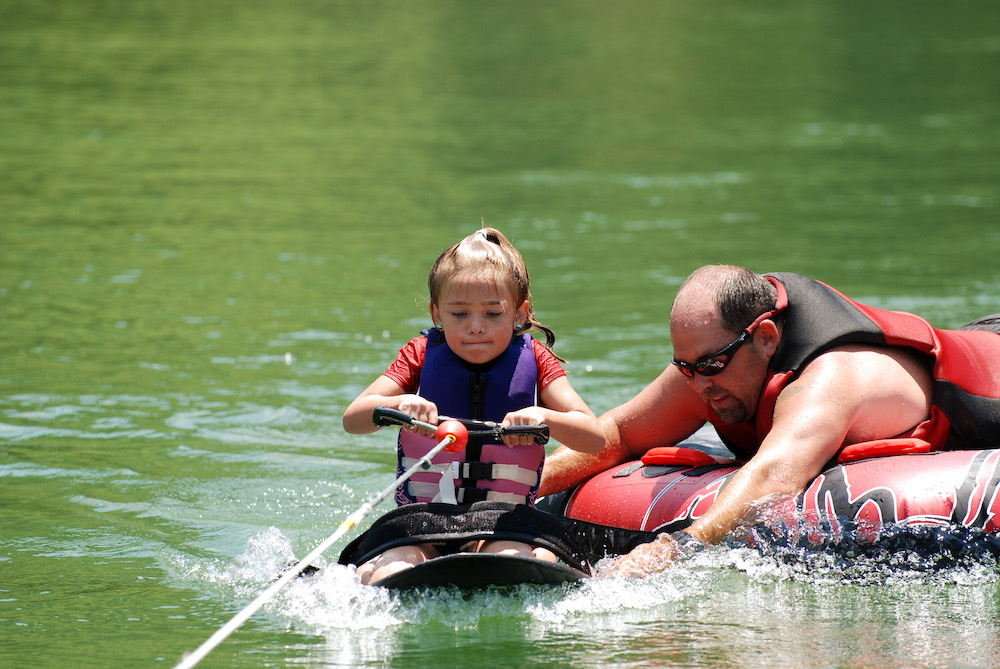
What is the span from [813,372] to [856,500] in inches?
21.3

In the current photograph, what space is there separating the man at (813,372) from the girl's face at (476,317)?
32.8 inches

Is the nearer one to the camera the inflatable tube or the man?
the inflatable tube

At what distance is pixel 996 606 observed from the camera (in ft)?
15.8

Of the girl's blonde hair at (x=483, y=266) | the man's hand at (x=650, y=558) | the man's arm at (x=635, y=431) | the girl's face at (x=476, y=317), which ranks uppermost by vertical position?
the girl's blonde hair at (x=483, y=266)

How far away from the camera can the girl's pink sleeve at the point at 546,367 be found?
202 inches

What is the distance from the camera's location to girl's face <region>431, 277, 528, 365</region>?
490 centimetres

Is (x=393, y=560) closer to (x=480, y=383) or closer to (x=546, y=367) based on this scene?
(x=480, y=383)

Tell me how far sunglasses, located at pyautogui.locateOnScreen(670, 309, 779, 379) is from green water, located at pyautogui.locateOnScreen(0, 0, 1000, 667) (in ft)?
2.61

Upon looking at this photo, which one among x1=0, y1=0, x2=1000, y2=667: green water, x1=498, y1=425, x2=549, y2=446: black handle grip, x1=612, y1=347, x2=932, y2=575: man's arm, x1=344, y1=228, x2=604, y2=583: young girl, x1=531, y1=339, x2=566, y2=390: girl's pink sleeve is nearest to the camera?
x1=498, y1=425, x2=549, y2=446: black handle grip

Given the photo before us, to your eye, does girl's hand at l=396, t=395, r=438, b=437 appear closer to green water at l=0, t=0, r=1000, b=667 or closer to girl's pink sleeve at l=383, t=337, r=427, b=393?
girl's pink sleeve at l=383, t=337, r=427, b=393

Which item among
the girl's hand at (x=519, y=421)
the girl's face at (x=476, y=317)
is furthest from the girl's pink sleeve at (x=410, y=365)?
the girl's hand at (x=519, y=421)

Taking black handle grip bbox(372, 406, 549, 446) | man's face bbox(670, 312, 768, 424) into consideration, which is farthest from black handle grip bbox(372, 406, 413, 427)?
man's face bbox(670, 312, 768, 424)

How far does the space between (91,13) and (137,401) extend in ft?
83.6

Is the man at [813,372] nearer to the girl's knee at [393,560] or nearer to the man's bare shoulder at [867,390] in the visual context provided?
the man's bare shoulder at [867,390]
